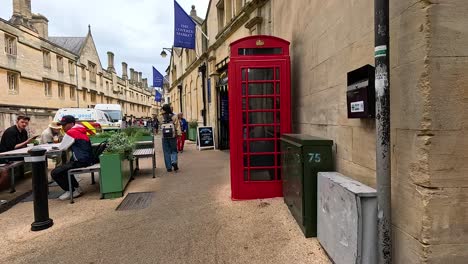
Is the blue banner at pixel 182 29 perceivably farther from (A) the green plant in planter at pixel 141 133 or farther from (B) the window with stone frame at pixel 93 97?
(B) the window with stone frame at pixel 93 97

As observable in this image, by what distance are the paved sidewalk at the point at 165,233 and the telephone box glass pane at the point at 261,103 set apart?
64.2 inches

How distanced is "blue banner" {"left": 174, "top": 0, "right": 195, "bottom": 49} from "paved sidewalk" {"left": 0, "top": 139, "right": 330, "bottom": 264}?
10.6m

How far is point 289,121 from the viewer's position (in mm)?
5613

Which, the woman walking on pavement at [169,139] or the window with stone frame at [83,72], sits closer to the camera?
the woman walking on pavement at [169,139]

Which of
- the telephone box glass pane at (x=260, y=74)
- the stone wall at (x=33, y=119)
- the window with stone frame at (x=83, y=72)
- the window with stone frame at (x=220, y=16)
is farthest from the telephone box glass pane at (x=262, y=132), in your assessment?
the window with stone frame at (x=83, y=72)

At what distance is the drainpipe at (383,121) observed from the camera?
2.39m

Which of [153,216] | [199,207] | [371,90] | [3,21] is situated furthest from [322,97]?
[3,21]

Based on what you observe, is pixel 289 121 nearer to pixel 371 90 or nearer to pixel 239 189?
pixel 239 189

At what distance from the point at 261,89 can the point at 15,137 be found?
6.46 meters

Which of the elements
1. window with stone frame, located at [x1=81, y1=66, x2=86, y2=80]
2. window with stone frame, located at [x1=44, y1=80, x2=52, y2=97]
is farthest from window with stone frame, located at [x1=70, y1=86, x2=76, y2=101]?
window with stone frame, located at [x1=44, y1=80, x2=52, y2=97]

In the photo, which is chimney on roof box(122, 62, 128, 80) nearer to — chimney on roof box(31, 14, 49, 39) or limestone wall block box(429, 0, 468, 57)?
chimney on roof box(31, 14, 49, 39)

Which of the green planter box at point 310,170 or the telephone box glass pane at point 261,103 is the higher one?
the telephone box glass pane at point 261,103

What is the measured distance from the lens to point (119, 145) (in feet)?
22.2

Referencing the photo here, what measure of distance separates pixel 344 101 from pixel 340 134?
42 cm
